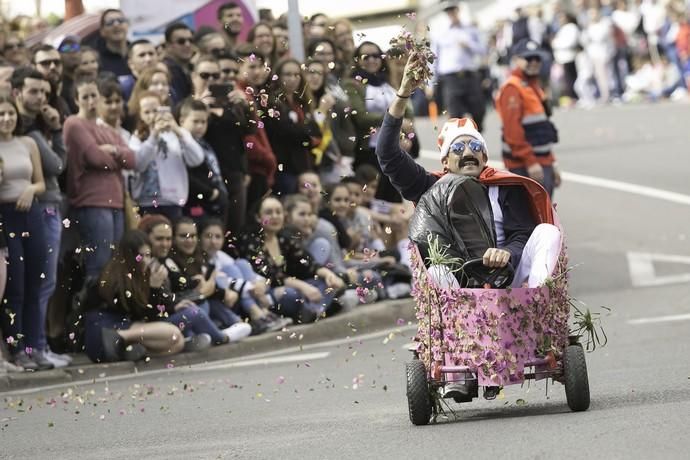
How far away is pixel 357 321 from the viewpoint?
1561cm

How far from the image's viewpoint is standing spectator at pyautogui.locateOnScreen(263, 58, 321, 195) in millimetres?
15773

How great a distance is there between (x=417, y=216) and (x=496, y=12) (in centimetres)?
3583

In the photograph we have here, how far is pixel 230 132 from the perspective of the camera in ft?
50.2

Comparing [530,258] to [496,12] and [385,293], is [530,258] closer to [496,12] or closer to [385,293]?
[385,293]

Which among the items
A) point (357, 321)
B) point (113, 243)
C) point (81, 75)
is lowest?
point (357, 321)

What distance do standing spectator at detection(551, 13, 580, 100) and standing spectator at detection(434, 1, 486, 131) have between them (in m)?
10.9

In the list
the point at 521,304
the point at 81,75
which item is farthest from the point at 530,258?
the point at 81,75

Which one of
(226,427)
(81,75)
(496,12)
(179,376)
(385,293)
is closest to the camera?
(226,427)

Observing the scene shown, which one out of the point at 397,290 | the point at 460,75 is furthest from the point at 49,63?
the point at 460,75

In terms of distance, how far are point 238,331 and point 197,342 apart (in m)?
0.49

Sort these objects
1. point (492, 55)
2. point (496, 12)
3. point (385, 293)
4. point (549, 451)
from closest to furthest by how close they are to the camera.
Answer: point (549, 451)
point (385, 293)
point (492, 55)
point (496, 12)

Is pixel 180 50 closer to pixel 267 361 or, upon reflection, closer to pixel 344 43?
pixel 344 43

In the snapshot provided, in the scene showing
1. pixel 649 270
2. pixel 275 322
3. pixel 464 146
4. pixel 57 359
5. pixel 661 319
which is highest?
pixel 464 146

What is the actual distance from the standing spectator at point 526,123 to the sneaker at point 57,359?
4.58 meters
